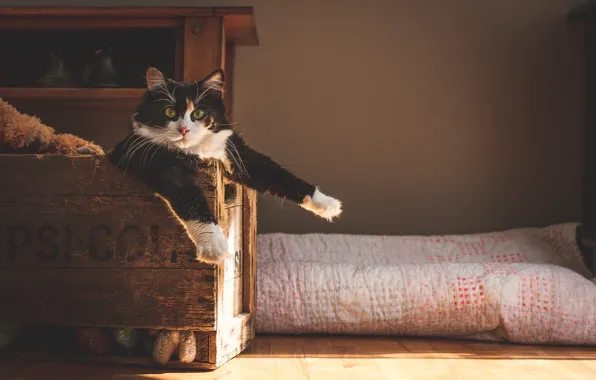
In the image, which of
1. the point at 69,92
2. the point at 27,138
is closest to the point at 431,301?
the point at 27,138

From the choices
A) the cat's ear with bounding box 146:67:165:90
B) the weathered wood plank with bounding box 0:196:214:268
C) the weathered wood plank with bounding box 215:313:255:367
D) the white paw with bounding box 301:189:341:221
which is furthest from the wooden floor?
the cat's ear with bounding box 146:67:165:90

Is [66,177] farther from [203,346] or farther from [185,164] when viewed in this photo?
[203,346]

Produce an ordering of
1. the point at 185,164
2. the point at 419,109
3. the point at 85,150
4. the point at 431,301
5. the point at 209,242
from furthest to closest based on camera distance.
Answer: the point at 419,109 → the point at 431,301 → the point at 85,150 → the point at 185,164 → the point at 209,242

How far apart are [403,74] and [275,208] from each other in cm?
73

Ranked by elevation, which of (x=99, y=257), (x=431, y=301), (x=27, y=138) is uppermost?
(x=27, y=138)

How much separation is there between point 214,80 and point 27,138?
48 centimetres

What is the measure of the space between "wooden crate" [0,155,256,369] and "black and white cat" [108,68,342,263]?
0.05m

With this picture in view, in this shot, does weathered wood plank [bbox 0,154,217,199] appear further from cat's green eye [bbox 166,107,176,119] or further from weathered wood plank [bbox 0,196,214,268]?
cat's green eye [bbox 166,107,176,119]

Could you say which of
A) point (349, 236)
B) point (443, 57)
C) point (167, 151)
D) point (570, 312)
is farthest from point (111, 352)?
point (443, 57)

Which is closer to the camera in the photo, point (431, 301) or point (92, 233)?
point (92, 233)

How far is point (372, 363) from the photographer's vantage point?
126 centimetres

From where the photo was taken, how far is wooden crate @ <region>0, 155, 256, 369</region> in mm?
1187

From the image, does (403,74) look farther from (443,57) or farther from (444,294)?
(444,294)

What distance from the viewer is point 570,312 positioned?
148 cm
